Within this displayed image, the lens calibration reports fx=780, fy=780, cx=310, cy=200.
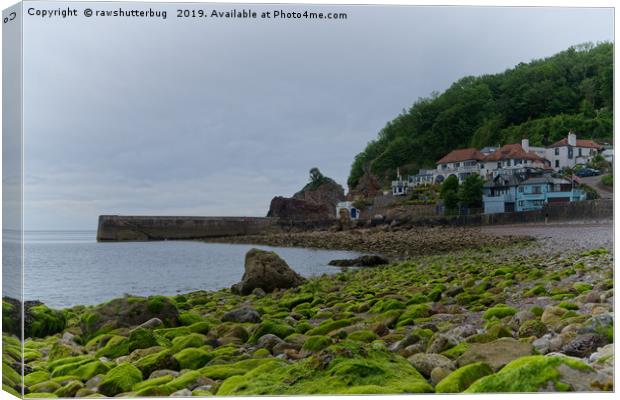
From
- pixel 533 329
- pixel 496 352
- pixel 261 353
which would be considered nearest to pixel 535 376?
→ pixel 496 352

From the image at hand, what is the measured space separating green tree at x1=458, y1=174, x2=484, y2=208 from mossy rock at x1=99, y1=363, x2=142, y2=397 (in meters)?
4.42

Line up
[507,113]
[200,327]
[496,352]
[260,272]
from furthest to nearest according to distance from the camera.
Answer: [507,113]
[260,272]
[200,327]
[496,352]

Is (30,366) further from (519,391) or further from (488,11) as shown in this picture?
A: (488,11)

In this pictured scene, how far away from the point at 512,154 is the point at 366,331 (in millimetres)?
2894

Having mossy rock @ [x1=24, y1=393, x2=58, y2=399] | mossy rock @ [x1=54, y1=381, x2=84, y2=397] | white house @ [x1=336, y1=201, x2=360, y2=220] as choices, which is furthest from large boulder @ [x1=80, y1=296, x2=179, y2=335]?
white house @ [x1=336, y1=201, x2=360, y2=220]

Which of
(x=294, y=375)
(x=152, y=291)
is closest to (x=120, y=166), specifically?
(x=152, y=291)

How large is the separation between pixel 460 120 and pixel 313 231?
2305mm

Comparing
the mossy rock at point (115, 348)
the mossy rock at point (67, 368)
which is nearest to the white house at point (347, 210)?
the mossy rock at point (115, 348)

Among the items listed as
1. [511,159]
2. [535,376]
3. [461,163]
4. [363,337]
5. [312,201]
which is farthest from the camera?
[511,159]

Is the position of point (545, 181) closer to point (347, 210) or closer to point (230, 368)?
point (347, 210)

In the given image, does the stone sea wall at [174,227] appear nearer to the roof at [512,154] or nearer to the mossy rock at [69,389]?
the mossy rock at [69,389]

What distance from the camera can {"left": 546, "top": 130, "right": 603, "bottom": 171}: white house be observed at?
379 inches

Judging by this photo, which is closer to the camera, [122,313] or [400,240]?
[122,313]

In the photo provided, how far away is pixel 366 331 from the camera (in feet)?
30.0
